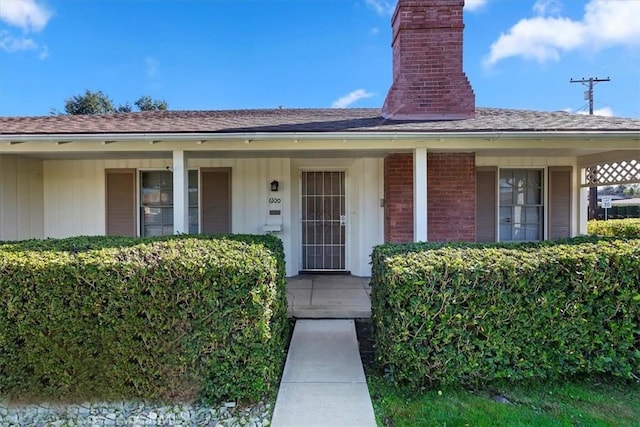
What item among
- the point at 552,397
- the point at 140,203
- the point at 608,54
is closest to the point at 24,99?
the point at 140,203

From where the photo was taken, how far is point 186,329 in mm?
3133

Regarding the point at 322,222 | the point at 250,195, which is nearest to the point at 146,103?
the point at 250,195

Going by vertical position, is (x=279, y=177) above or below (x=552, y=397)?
above

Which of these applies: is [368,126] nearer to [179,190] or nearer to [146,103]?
[179,190]

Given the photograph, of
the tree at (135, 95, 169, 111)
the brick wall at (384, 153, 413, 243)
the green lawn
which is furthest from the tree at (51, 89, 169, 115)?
the green lawn

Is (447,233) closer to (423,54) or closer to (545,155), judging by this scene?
(545,155)

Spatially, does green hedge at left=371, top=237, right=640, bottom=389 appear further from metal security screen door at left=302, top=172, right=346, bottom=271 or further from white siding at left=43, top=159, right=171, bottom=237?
white siding at left=43, top=159, right=171, bottom=237

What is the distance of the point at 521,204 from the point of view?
7457 millimetres

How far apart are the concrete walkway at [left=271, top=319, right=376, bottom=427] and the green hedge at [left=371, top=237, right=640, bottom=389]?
0.52 metres

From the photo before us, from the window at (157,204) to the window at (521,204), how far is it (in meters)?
6.42

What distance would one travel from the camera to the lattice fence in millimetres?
6914

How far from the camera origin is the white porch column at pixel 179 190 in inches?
214

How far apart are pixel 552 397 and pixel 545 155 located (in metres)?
5.29

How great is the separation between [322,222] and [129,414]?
17.1ft
